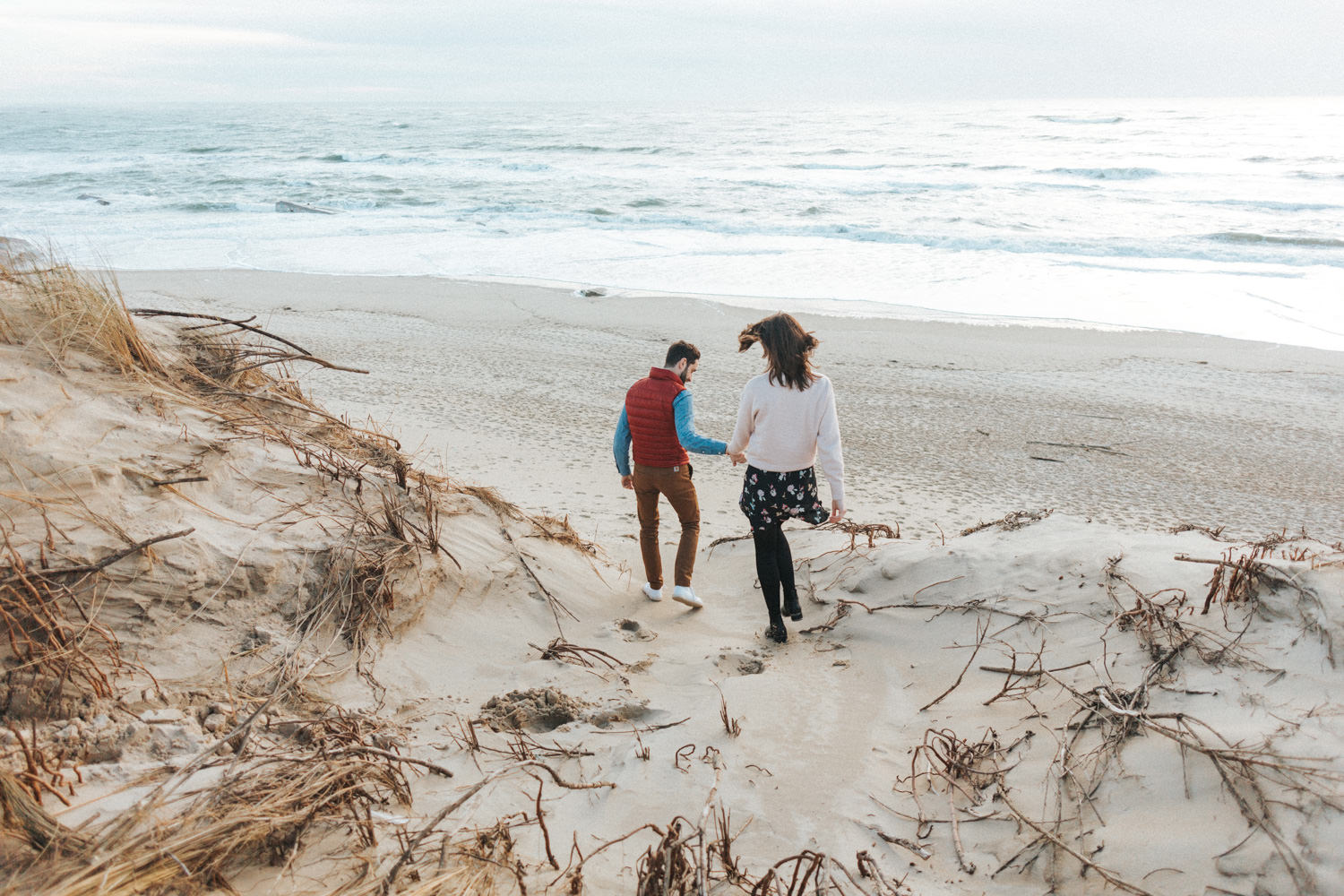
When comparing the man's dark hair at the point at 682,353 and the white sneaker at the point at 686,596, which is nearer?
the man's dark hair at the point at 682,353

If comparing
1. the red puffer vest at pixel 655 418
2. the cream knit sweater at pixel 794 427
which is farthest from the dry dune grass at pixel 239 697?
the cream knit sweater at pixel 794 427

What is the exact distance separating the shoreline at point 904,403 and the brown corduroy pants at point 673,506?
113 centimetres

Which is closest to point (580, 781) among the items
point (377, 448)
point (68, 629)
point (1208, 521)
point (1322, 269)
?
point (68, 629)

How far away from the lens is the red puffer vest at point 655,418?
14.2ft

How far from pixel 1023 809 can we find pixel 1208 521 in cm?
455

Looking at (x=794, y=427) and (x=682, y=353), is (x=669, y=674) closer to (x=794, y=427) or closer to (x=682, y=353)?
(x=794, y=427)

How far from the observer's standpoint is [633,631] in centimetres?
429

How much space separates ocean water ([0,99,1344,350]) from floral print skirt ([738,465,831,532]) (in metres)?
6.40

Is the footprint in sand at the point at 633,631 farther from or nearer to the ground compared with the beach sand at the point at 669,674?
nearer to the ground

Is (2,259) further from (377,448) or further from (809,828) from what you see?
(809,828)

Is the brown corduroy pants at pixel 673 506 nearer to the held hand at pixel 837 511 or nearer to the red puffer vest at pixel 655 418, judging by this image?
the red puffer vest at pixel 655 418

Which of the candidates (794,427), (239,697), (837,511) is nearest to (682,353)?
(794,427)

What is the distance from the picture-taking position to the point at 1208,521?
19.8 ft

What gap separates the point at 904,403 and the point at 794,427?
200 inches
